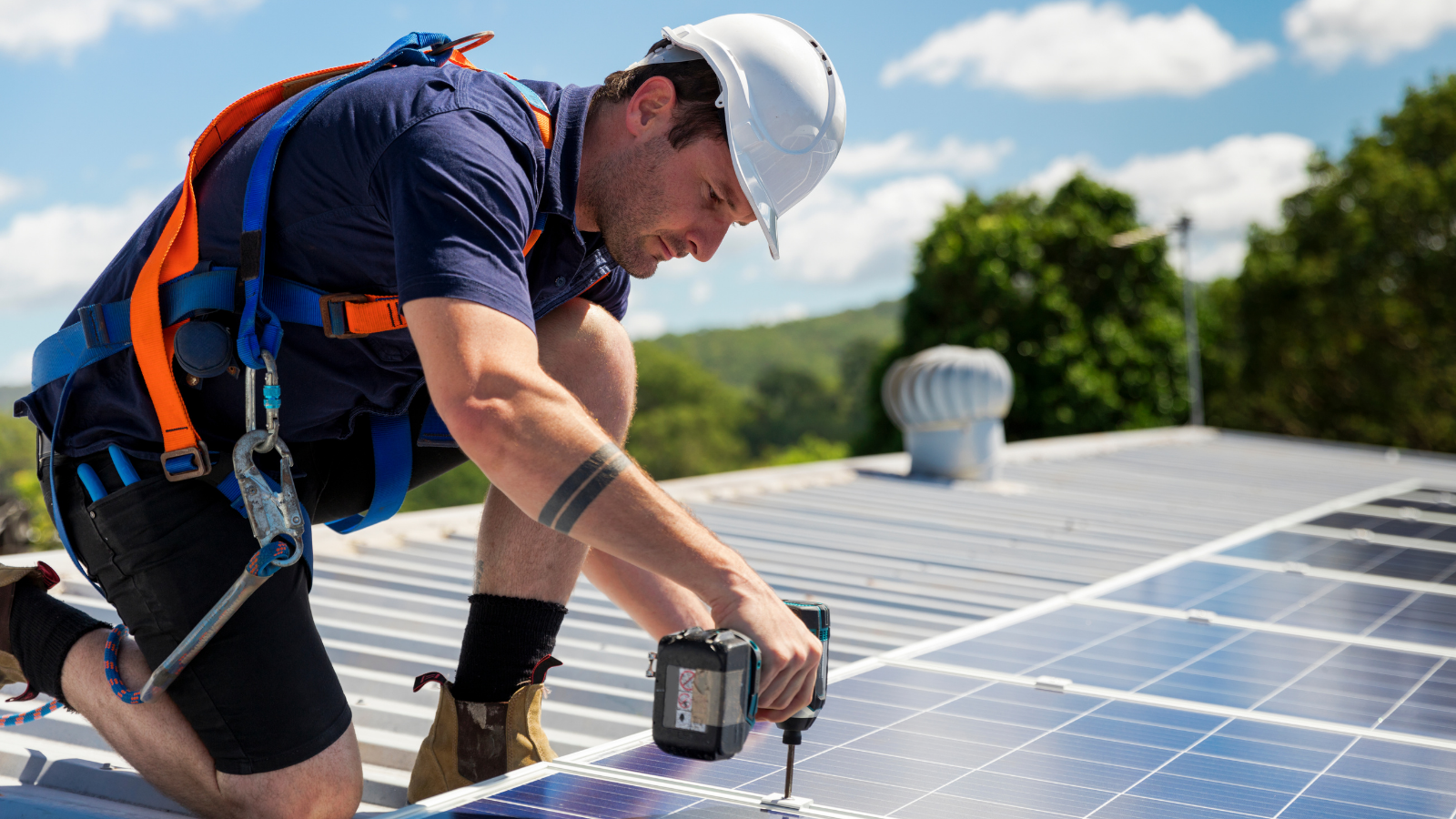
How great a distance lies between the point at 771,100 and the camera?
102 inches

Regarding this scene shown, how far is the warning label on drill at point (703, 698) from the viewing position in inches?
81.5

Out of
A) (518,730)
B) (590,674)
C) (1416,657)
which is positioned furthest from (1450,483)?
(518,730)

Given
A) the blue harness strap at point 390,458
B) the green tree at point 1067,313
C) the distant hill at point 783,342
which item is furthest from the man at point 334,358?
the distant hill at point 783,342

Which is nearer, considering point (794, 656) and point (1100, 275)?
point (794, 656)

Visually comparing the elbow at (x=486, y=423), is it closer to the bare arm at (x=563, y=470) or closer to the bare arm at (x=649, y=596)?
the bare arm at (x=563, y=470)

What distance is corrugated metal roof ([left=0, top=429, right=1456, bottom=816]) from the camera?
3.43 m

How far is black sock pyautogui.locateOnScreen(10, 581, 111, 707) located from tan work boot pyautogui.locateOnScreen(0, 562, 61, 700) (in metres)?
0.02

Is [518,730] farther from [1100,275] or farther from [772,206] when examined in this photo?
[1100,275]

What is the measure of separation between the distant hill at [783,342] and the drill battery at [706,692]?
333 ft

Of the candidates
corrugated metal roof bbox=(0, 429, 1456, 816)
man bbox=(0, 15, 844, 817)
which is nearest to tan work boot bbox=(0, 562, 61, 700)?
man bbox=(0, 15, 844, 817)

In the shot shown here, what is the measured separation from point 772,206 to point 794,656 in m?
0.97

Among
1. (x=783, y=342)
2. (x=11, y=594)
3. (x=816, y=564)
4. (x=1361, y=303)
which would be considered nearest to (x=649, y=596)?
(x=11, y=594)

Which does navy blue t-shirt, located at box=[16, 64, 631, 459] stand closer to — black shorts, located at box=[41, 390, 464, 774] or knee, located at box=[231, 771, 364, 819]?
black shorts, located at box=[41, 390, 464, 774]

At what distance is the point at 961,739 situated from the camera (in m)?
2.95
